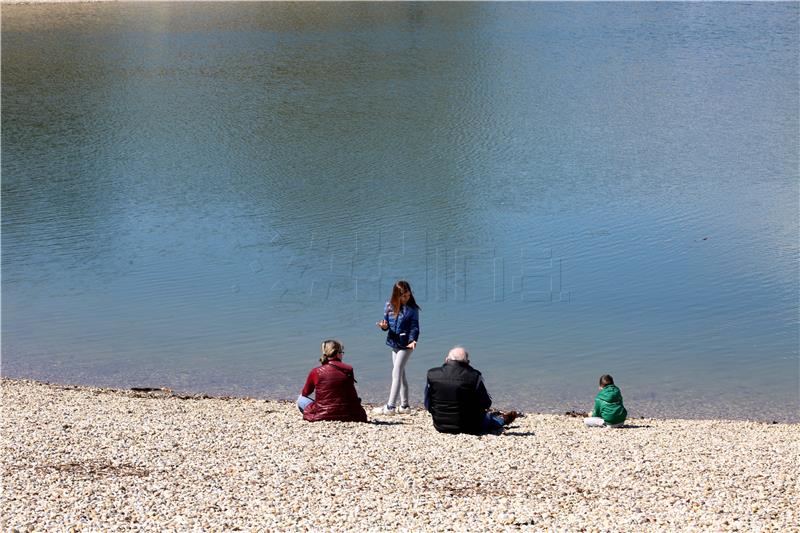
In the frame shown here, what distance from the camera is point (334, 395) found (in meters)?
10.9

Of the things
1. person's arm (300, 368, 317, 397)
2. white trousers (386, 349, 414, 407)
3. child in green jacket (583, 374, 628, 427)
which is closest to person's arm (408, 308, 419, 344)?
white trousers (386, 349, 414, 407)

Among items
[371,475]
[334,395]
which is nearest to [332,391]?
[334,395]

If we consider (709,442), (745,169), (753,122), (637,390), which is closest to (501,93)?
(753,122)

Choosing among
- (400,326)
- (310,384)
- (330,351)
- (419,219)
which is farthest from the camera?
(419,219)

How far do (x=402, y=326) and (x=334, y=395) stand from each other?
1.26m

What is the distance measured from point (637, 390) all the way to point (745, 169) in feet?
44.4

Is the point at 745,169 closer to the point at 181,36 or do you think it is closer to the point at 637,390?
the point at 637,390

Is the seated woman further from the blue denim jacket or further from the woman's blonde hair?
the blue denim jacket

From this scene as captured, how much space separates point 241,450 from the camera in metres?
9.76

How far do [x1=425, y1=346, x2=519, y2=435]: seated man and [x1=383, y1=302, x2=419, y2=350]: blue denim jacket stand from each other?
1.10 metres

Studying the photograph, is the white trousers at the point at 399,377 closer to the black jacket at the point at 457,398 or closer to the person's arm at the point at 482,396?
the black jacket at the point at 457,398

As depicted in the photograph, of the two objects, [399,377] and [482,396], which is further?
[399,377]

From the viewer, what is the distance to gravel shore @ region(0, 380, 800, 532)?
7.99m

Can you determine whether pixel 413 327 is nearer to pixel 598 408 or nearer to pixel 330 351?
pixel 330 351
